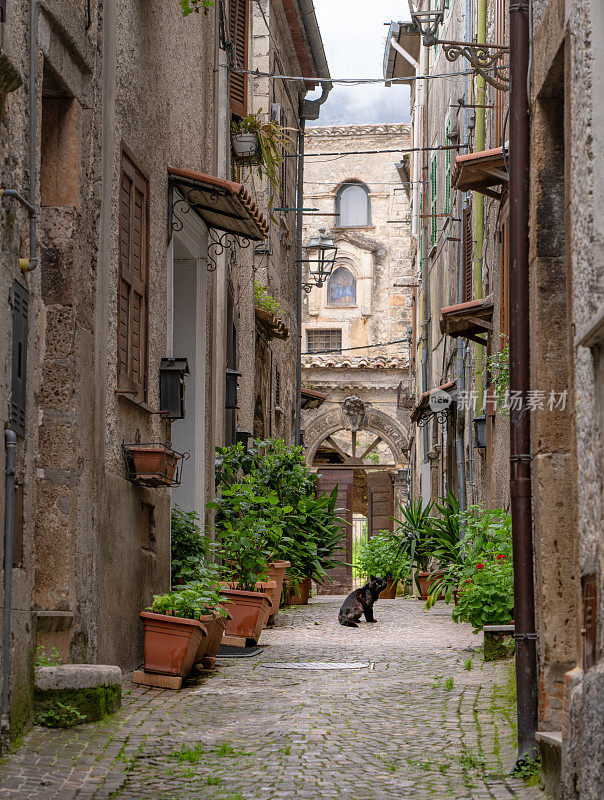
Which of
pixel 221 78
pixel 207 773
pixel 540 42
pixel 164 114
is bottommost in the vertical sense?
pixel 207 773

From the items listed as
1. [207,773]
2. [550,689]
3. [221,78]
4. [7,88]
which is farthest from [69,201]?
[221,78]

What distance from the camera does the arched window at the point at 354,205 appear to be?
1748 inches

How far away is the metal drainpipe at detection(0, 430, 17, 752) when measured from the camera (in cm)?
570

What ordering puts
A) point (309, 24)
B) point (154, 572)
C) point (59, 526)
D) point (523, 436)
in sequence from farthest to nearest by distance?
point (309, 24), point (154, 572), point (59, 526), point (523, 436)

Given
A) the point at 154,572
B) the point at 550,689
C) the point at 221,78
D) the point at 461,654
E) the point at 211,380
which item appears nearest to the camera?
the point at 550,689

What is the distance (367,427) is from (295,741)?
30317 mm

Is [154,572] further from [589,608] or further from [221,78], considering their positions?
[221,78]

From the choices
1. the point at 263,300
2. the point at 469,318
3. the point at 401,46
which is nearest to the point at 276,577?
the point at 469,318

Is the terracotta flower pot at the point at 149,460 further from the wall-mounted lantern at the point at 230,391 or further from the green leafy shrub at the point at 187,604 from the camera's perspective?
the wall-mounted lantern at the point at 230,391

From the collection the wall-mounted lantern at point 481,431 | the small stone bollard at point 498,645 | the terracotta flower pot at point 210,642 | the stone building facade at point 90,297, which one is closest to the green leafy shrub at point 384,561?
the wall-mounted lantern at point 481,431

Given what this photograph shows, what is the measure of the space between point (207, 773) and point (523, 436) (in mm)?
2230

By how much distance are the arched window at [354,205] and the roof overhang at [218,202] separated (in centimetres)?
3250

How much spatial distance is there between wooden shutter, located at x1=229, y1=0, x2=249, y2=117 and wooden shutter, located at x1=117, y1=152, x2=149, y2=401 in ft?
20.3

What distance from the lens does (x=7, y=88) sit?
18.7ft
